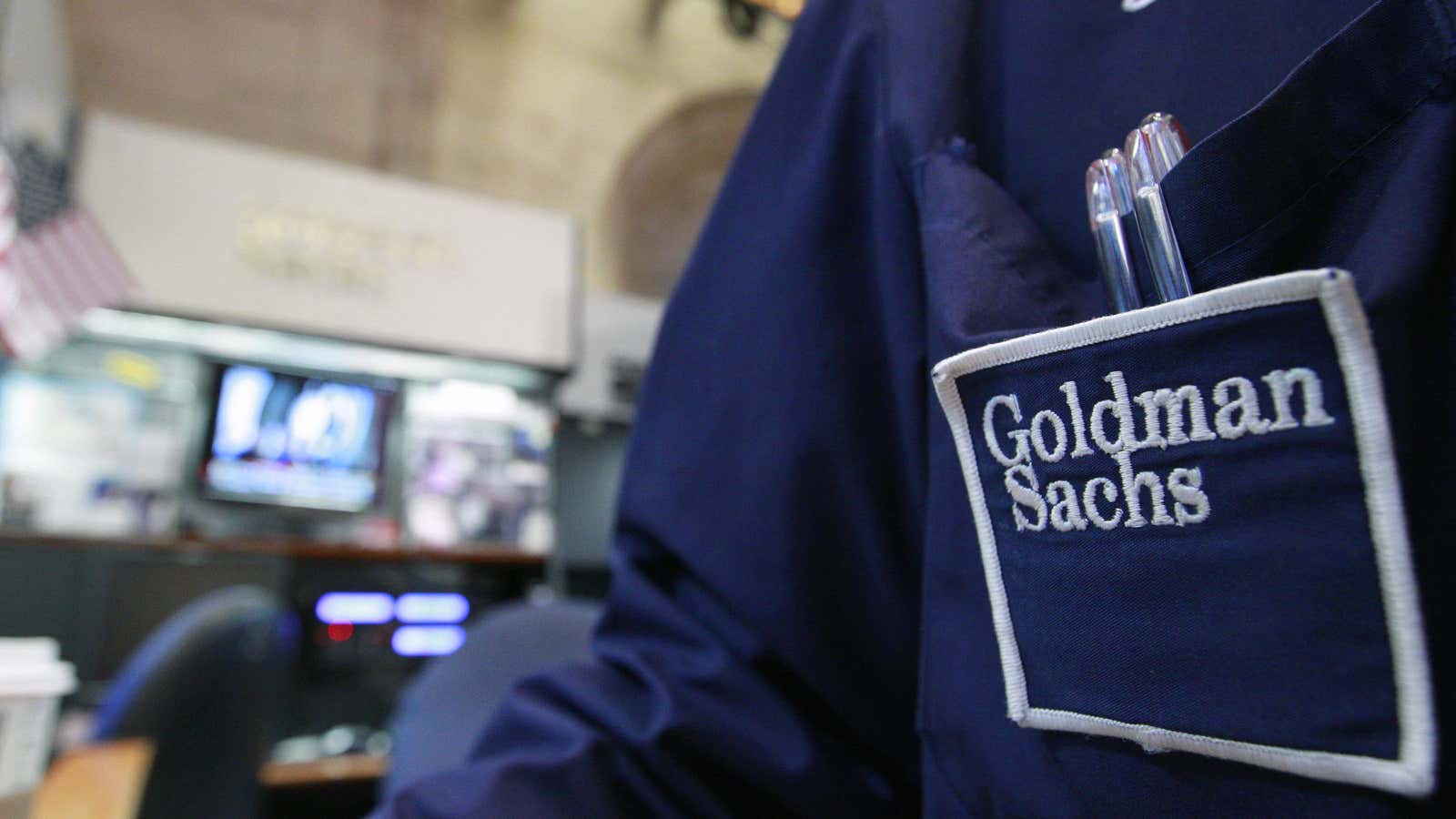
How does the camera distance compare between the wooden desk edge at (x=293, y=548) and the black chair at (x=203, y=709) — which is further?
the wooden desk edge at (x=293, y=548)

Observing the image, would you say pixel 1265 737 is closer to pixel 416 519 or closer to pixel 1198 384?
pixel 1198 384

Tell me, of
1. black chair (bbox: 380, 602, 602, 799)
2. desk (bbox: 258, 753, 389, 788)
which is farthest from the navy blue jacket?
desk (bbox: 258, 753, 389, 788)

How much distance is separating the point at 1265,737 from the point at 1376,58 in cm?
20

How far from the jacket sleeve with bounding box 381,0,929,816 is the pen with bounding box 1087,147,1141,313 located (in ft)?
0.36

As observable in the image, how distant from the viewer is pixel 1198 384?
24 cm

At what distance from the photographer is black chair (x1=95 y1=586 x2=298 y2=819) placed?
868mm

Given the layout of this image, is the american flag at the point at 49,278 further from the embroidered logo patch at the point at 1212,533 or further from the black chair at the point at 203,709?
the embroidered logo patch at the point at 1212,533

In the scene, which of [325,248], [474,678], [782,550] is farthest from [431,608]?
[782,550]

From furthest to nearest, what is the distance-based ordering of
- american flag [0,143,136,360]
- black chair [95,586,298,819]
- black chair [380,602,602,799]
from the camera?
american flag [0,143,136,360] → black chair [95,586,298,819] → black chair [380,602,602,799]

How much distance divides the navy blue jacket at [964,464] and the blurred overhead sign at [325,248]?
2547mm

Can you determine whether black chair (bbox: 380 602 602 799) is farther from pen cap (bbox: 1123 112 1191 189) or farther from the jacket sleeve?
pen cap (bbox: 1123 112 1191 189)

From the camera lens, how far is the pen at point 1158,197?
0.27 meters

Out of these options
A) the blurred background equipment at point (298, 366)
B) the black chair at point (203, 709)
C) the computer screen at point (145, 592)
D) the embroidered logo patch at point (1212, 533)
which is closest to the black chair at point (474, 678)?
the black chair at point (203, 709)

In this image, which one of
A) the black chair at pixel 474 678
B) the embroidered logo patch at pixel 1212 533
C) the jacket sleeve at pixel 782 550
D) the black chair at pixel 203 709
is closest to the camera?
the embroidered logo patch at pixel 1212 533
